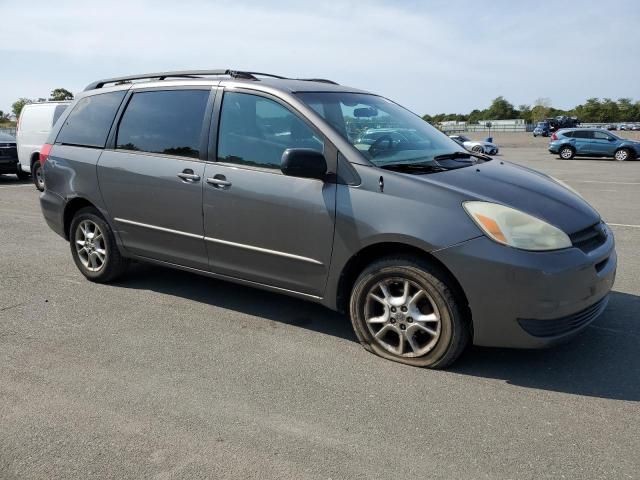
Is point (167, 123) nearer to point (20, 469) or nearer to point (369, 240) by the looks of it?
point (369, 240)

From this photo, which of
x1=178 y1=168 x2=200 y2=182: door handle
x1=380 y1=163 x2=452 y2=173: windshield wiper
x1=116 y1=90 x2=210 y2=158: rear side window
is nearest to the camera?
x1=380 y1=163 x2=452 y2=173: windshield wiper

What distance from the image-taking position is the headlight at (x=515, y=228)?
3.26 meters

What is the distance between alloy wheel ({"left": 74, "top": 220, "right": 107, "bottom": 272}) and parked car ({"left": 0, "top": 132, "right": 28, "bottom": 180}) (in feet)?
38.0

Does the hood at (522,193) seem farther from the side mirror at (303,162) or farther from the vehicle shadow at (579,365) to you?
the vehicle shadow at (579,365)

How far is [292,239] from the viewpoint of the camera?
3.94m

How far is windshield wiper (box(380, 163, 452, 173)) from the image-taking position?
3.74m

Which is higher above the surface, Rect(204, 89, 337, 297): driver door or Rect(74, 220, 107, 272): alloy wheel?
Rect(204, 89, 337, 297): driver door

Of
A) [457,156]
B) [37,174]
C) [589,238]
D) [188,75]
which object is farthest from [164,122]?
[37,174]

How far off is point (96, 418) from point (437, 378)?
6.40 feet

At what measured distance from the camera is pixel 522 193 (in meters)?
3.64

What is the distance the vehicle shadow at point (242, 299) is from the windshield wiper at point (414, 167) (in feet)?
4.16

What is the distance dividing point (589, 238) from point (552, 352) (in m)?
0.81

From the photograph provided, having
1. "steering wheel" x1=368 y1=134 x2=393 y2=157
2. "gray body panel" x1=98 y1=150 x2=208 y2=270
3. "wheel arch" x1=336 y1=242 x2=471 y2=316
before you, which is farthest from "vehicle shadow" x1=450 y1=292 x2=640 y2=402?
"gray body panel" x1=98 y1=150 x2=208 y2=270

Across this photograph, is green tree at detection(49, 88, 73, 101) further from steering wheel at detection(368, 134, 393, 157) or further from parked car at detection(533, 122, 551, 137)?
parked car at detection(533, 122, 551, 137)
